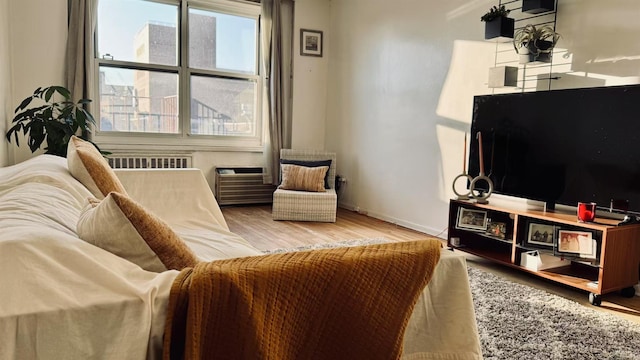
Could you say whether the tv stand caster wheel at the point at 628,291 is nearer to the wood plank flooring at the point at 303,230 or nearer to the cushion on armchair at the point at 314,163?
the wood plank flooring at the point at 303,230

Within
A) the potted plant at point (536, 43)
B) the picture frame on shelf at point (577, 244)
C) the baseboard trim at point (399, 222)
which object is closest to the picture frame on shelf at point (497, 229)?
the picture frame on shelf at point (577, 244)

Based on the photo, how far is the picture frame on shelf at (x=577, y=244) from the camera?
103 inches

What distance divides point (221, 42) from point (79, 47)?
5.34ft

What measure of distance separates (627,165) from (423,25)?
246cm

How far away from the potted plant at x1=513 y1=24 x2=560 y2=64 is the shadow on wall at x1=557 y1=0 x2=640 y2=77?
12 centimetres

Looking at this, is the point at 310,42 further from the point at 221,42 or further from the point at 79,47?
the point at 79,47

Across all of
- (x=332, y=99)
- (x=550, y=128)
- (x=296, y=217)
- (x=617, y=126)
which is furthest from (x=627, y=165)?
(x=332, y=99)

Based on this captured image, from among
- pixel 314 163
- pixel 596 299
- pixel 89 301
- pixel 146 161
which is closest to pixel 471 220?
pixel 596 299

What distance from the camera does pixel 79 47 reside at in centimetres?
456

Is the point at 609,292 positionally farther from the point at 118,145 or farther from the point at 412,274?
the point at 118,145

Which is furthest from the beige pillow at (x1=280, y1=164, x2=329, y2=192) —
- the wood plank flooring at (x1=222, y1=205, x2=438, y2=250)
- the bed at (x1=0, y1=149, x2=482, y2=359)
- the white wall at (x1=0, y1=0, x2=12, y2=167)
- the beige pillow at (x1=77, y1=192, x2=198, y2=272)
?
the beige pillow at (x1=77, y1=192, x2=198, y2=272)

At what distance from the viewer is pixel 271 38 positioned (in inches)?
217

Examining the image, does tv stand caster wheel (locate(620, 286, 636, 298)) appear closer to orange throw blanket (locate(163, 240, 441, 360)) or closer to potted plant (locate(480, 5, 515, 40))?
potted plant (locate(480, 5, 515, 40))

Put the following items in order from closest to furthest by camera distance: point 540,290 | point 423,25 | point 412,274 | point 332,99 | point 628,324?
point 412,274
point 628,324
point 540,290
point 423,25
point 332,99
